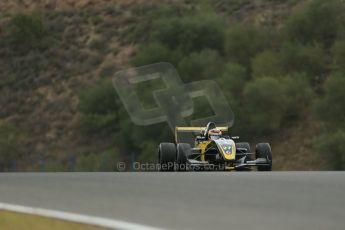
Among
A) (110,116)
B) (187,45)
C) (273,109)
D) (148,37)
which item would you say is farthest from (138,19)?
(273,109)

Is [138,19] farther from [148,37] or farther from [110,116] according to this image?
[110,116]

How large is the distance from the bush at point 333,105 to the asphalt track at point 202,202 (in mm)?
32834

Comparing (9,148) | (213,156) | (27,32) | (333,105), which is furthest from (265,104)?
(27,32)

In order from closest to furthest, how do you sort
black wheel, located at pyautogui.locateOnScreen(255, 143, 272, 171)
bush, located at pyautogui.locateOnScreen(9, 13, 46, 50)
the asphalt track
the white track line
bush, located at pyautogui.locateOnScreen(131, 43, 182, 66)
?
the white track line < the asphalt track < black wheel, located at pyautogui.locateOnScreen(255, 143, 272, 171) < bush, located at pyautogui.locateOnScreen(131, 43, 182, 66) < bush, located at pyautogui.locateOnScreen(9, 13, 46, 50)

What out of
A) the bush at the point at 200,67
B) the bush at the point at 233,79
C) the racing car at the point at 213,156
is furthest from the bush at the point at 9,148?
the racing car at the point at 213,156

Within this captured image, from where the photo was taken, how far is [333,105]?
4731 cm

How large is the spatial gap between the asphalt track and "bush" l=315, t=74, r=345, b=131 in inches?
1293

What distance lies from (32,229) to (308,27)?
50.5 metres

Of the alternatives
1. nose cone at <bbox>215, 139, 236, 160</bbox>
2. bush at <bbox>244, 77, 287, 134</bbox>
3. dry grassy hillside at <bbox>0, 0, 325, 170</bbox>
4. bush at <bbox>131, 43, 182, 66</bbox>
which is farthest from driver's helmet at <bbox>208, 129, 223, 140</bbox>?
bush at <bbox>131, 43, 182, 66</bbox>

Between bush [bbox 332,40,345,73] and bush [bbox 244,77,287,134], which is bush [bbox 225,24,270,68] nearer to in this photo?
bush [bbox 332,40,345,73]

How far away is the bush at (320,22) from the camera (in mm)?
56656

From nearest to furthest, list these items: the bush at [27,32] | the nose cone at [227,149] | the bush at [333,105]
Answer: the nose cone at [227,149] < the bush at [333,105] < the bush at [27,32]

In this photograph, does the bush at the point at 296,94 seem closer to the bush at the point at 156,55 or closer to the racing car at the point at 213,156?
the bush at the point at 156,55

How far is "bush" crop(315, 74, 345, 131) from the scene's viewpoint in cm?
4697
